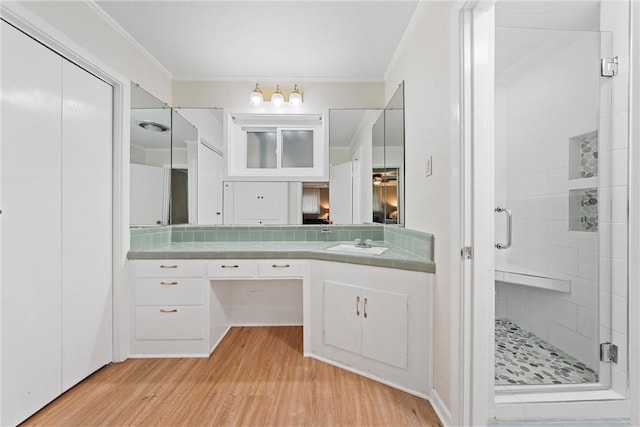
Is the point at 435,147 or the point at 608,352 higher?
the point at 435,147

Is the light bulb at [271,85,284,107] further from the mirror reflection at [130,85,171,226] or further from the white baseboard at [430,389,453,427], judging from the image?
the white baseboard at [430,389,453,427]

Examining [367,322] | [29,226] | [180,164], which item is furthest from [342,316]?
[180,164]

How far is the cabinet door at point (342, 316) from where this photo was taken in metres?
1.96

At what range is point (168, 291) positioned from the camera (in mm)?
2154

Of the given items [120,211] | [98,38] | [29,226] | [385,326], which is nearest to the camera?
[29,226]

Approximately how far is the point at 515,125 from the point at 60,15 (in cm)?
332

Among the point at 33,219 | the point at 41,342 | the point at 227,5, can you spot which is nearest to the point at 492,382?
the point at 41,342

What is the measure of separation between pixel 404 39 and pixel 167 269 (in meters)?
2.43

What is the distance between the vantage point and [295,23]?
2027 mm

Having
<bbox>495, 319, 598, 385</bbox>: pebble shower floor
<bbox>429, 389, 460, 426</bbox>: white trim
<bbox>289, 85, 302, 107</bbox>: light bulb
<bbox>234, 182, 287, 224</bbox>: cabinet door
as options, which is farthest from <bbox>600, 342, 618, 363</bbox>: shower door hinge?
<bbox>289, 85, 302, 107</bbox>: light bulb

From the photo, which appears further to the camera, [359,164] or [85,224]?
Result: [359,164]

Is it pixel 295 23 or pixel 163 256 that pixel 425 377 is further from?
pixel 295 23

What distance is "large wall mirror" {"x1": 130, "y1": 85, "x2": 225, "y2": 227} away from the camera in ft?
8.03

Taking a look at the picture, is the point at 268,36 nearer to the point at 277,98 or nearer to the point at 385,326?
the point at 277,98
